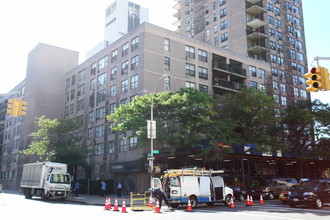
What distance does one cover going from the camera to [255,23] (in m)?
63.8

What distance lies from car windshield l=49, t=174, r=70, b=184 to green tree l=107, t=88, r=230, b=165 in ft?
22.2

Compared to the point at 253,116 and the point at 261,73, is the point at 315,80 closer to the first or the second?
the point at 253,116

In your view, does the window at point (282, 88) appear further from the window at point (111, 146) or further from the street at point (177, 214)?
the street at point (177, 214)

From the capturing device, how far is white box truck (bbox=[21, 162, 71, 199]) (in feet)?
96.8

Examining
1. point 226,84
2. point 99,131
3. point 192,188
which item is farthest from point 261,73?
→ point 192,188

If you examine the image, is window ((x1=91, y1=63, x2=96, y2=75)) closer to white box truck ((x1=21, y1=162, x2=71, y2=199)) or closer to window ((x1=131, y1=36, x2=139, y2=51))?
window ((x1=131, y1=36, x2=139, y2=51))

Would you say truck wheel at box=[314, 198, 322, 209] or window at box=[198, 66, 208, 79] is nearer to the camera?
truck wheel at box=[314, 198, 322, 209]

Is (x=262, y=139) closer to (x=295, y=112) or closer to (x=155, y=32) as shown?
(x=295, y=112)

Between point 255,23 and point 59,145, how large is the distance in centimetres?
4385

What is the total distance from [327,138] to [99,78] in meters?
34.8

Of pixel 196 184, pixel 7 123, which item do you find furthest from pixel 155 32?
pixel 7 123

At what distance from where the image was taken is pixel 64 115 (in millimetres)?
63719

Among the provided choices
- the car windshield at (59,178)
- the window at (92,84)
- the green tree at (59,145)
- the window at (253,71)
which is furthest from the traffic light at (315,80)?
the window at (92,84)

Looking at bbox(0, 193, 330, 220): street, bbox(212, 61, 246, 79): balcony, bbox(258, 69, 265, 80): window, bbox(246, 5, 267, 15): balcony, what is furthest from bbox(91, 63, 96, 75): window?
bbox(0, 193, 330, 220): street
